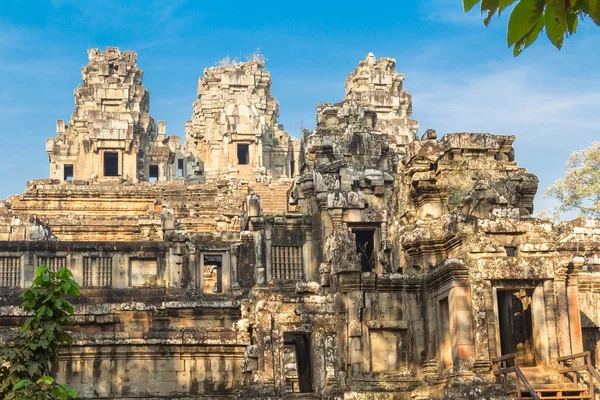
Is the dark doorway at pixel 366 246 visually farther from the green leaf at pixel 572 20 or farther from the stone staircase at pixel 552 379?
the green leaf at pixel 572 20

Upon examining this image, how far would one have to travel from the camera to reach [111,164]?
60062 millimetres

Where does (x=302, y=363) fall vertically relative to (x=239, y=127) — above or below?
below

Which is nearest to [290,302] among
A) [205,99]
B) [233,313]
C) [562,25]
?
[233,313]

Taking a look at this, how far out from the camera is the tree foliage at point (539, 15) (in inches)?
168

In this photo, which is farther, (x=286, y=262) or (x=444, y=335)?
(x=286, y=262)

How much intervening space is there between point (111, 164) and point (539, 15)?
187ft

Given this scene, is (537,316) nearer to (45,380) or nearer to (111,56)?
(45,380)

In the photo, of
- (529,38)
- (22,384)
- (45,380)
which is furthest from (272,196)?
(529,38)

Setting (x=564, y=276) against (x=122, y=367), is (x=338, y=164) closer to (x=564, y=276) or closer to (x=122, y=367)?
(x=122, y=367)

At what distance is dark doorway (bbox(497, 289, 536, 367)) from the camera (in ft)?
61.2

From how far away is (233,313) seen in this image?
26.5 metres

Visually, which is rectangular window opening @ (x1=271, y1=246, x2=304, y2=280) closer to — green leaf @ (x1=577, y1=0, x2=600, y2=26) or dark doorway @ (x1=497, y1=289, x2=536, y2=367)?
dark doorway @ (x1=497, y1=289, x2=536, y2=367)

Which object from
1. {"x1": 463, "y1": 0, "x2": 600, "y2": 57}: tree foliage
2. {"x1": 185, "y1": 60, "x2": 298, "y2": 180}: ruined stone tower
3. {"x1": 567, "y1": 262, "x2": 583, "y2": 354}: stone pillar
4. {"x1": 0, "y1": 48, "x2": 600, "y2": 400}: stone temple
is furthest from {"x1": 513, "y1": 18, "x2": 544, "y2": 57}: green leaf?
{"x1": 185, "y1": 60, "x2": 298, "y2": 180}: ruined stone tower

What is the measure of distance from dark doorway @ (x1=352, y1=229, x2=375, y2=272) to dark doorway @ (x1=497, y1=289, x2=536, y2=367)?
424 inches
